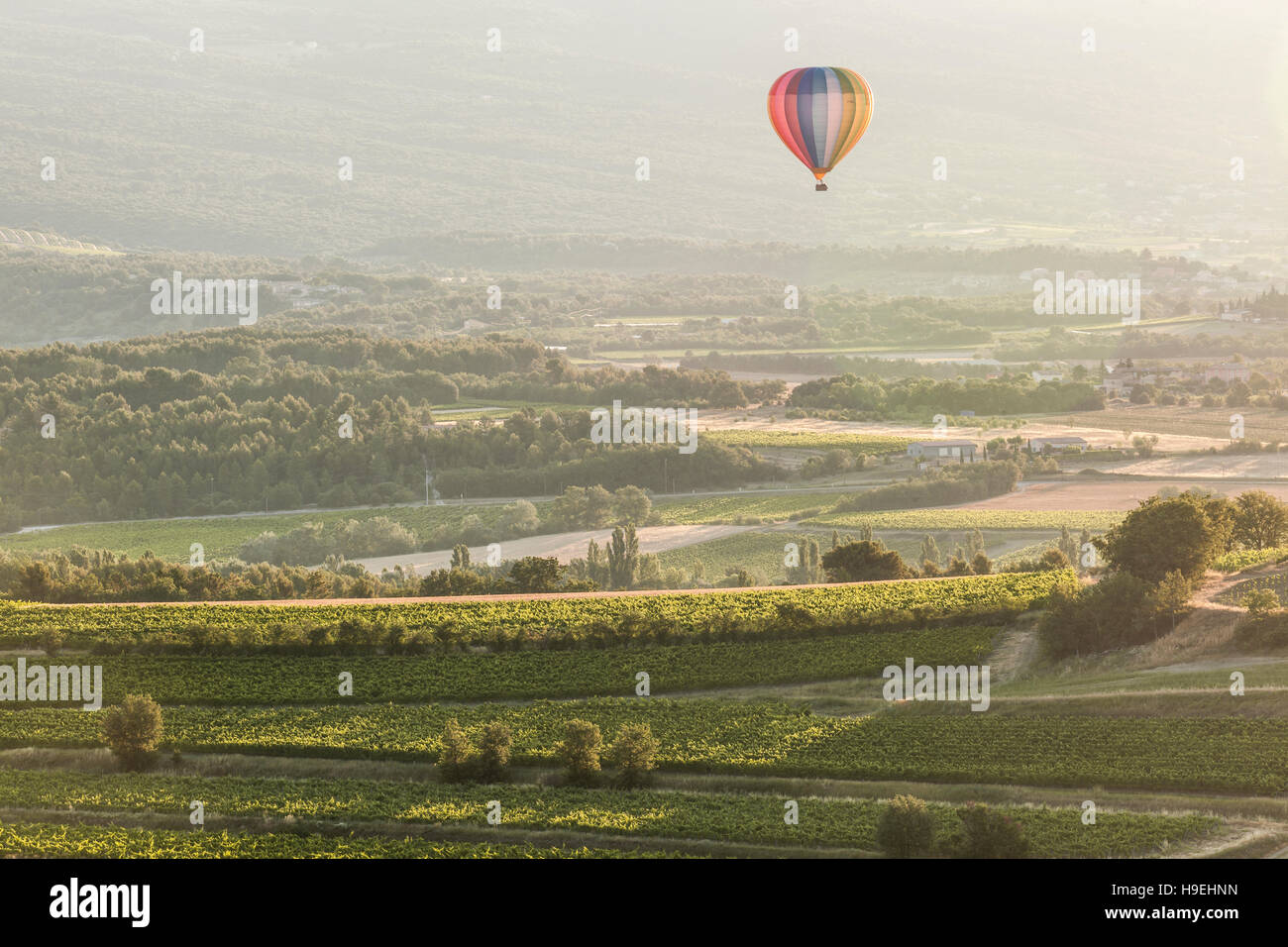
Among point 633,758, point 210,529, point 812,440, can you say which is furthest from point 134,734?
point 812,440

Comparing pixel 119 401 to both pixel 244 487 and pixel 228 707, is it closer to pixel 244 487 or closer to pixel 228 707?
pixel 244 487

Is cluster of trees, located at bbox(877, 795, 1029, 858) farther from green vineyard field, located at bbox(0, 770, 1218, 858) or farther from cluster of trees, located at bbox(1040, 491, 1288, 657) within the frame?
cluster of trees, located at bbox(1040, 491, 1288, 657)

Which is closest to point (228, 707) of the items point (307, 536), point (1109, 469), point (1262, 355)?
point (307, 536)

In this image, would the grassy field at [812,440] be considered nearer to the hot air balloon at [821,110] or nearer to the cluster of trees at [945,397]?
the cluster of trees at [945,397]

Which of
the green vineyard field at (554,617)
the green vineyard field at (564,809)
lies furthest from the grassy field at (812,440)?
the green vineyard field at (564,809)

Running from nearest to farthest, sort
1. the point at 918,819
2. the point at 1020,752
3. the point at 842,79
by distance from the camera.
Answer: the point at 918,819 < the point at 1020,752 < the point at 842,79

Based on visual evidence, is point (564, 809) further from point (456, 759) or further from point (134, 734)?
point (134, 734)
